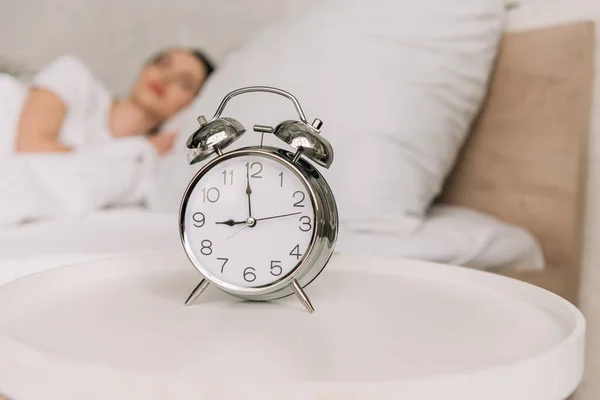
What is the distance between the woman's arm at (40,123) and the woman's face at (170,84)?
251 mm

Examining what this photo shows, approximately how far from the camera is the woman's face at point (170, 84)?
1.71 m

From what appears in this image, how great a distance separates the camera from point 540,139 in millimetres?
1112

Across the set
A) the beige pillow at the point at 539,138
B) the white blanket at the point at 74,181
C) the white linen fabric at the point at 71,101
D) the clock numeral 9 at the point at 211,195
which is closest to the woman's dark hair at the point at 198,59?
the white linen fabric at the point at 71,101

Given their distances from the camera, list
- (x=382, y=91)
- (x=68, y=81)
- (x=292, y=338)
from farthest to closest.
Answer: (x=68, y=81) → (x=382, y=91) → (x=292, y=338)

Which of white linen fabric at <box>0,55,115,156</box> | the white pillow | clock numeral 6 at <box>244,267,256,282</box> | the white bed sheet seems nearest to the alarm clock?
clock numeral 6 at <box>244,267,256,282</box>

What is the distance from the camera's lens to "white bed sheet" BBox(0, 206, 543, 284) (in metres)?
0.80

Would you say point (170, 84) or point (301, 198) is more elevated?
point (301, 198)

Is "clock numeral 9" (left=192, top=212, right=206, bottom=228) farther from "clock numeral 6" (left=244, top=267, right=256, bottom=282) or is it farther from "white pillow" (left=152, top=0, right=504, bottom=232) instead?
"white pillow" (left=152, top=0, right=504, bottom=232)

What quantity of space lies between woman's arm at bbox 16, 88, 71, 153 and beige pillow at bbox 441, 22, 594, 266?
0.98m

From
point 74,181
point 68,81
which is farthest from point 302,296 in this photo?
point 68,81

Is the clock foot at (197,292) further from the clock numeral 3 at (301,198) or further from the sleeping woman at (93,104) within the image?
the sleeping woman at (93,104)

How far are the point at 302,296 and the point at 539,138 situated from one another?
2.44 ft

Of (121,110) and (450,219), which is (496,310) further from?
(121,110)

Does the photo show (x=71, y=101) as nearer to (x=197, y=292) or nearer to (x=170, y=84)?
(x=170, y=84)
